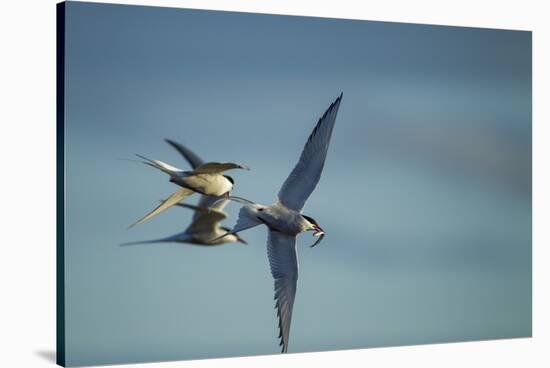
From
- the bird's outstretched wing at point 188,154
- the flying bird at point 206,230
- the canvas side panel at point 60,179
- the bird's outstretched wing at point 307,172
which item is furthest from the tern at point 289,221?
the canvas side panel at point 60,179

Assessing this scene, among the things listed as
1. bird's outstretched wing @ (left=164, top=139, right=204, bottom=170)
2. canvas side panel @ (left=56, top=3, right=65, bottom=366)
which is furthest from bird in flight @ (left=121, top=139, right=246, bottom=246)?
canvas side panel @ (left=56, top=3, right=65, bottom=366)

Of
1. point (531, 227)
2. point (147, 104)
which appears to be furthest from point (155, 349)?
point (531, 227)

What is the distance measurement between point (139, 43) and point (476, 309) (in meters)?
3.37

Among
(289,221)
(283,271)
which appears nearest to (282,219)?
(289,221)

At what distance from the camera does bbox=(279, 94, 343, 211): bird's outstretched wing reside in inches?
326

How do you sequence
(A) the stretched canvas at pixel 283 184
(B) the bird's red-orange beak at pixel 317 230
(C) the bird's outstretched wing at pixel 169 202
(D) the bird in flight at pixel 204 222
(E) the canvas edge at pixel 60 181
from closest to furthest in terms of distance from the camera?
(E) the canvas edge at pixel 60 181 < (A) the stretched canvas at pixel 283 184 < (C) the bird's outstretched wing at pixel 169 202 < (D) the bird in flight at pixel 204 222 < (B) the bird's red-orange beak at pixel 317 230

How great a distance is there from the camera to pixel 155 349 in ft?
26.1

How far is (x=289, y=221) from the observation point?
829 centimetres

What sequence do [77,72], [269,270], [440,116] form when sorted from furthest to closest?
[440,116]
[269,270]
[77,72]

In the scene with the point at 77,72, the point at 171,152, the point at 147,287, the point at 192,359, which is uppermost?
the point at 77,72

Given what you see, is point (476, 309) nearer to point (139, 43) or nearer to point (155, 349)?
point (155, 349)

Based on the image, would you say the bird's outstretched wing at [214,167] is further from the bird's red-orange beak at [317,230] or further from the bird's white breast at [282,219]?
the bird's red-orange beak at [317,230]

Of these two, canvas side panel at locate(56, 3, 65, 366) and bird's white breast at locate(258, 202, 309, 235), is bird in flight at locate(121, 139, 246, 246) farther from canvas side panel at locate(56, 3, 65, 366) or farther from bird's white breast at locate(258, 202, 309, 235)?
canvas side panel at locate(56, 3, 65, 366)

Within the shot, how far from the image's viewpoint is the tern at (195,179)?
7.89 meters
